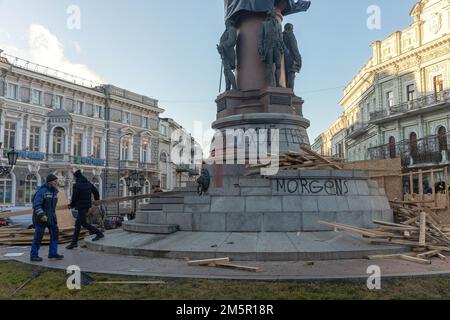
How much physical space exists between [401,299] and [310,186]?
503 cm

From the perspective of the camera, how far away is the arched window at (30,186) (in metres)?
40.1

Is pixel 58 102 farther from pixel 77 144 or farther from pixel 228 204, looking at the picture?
pixel 228 204

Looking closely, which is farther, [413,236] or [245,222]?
[245,222]

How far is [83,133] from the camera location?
49312 mm

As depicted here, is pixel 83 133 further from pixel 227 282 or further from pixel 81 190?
pixel 227 282

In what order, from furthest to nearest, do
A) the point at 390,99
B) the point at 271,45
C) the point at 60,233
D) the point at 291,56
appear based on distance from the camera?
the point at 390,99 < the point at 291,56 < the point at 271,45 < the point at 60,233

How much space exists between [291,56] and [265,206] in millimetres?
7480

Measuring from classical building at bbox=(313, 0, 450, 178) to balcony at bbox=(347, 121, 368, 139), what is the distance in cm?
46

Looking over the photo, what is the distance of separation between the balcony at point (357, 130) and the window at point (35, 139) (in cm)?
3856

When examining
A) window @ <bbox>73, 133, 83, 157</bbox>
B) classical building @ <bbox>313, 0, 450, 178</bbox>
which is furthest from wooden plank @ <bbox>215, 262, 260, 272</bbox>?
window @ <bbox>73, 133, 83, 157</bbox>

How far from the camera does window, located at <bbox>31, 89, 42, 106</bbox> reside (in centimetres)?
4253

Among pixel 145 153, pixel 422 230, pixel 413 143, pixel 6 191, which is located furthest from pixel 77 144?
pixel 422 230

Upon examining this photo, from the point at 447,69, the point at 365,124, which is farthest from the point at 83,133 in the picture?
the point at 447,69

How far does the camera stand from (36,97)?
43.0m
